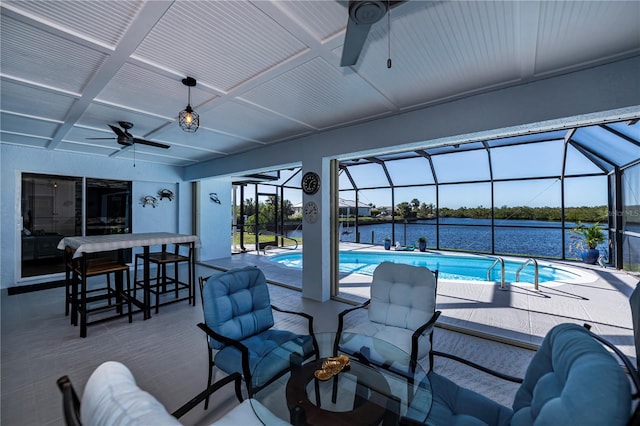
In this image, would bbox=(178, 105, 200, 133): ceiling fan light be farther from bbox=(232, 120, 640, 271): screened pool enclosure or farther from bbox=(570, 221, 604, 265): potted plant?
bbox=(570, 221, 604, 265): potted plant

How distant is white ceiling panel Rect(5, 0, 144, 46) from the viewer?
1.74m

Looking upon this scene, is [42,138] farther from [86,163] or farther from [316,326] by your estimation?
[316,326]

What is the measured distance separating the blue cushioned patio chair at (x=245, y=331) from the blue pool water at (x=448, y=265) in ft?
14.6

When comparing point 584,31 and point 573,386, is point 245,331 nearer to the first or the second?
point 573,386

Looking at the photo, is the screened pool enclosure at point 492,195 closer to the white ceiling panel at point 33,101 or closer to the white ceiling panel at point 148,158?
the white ceiling panel at point 148,158

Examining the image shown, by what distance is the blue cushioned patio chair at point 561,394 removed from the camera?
2.79 feet

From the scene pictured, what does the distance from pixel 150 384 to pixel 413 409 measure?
7.17ft

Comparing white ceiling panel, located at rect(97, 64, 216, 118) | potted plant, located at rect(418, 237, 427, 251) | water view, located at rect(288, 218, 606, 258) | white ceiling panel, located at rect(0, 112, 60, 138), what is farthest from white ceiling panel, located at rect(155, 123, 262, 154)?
water view, located at rect(288, 218, 606, 258)

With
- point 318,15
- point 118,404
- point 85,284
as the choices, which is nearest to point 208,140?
point 85,284

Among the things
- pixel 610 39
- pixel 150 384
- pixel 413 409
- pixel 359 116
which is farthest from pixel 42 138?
pixel 610 39

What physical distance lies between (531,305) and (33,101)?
7172 mm

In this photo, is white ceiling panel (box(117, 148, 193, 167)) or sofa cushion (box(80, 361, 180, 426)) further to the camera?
white ceiling panel (box(117, 148, 193, 167))

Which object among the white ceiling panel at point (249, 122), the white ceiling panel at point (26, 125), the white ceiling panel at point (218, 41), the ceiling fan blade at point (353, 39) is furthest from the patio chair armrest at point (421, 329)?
the white ceiling panel at point (26, 125)

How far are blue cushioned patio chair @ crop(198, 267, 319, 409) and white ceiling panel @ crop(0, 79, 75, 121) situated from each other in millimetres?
2958
